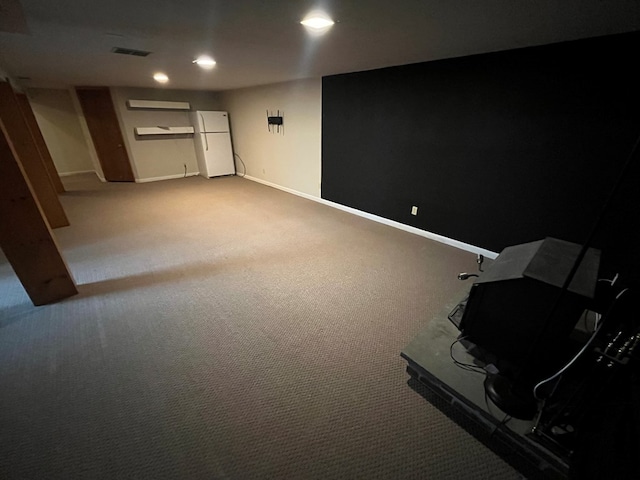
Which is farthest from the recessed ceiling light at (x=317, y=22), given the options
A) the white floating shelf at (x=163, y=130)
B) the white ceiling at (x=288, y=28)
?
the white floating shelf at (x=163, y=130)

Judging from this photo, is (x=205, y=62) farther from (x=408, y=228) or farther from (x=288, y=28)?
(x=408, y=228)

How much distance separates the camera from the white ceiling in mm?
1435

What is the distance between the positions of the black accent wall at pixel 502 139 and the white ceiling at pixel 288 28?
0.24 meters

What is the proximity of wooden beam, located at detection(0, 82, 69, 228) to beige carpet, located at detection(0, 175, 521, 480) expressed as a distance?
81cm

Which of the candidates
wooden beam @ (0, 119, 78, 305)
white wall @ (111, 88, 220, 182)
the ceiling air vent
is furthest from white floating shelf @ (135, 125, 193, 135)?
wooden beam @ (0, 119, 78, 305)

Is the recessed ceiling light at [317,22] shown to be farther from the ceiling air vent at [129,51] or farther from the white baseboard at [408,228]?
the white baseboard at [408,228]

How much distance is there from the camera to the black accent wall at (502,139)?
2.07m

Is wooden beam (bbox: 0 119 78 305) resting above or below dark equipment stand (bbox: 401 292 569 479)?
above

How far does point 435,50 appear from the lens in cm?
242

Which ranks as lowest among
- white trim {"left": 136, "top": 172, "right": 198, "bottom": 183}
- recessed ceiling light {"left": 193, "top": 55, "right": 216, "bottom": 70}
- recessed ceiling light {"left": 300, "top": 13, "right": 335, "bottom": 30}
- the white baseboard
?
the white baseboard

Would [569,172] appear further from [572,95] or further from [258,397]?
[258,397]

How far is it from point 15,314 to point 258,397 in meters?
2.19

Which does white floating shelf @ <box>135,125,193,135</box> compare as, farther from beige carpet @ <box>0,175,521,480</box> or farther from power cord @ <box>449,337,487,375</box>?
power cord @ <box>449,337,487,375</box>

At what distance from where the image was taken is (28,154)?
3.40 metres
